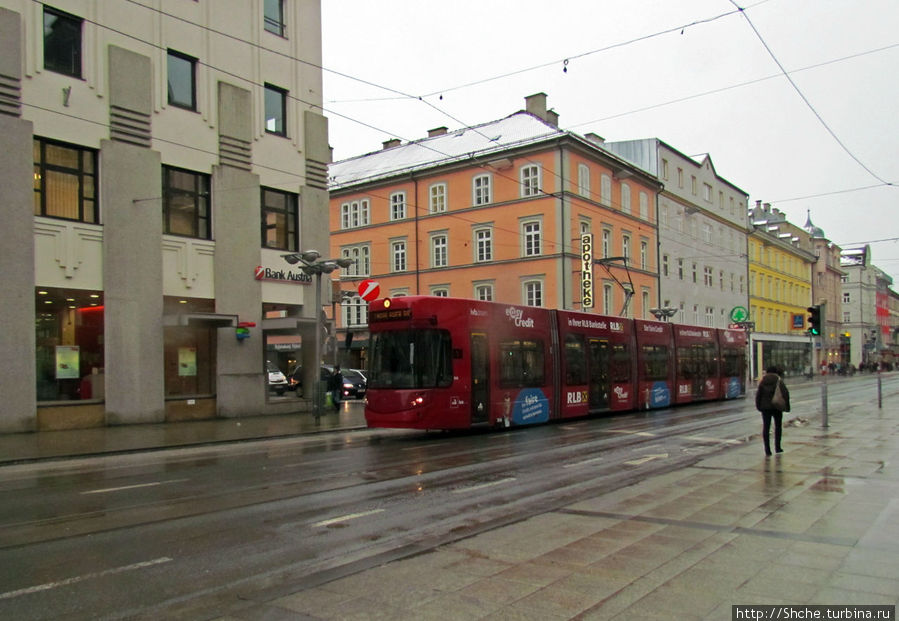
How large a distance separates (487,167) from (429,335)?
28.7 metres

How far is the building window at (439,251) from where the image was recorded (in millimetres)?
47062

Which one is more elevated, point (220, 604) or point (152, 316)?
point (152, 316)

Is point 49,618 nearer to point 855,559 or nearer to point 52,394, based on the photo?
point 855,559

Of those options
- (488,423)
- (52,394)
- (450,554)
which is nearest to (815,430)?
(488,423)

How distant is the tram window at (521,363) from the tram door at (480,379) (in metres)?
0.68

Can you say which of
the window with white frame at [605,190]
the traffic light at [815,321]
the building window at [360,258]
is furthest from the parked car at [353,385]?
the traffic light at [815,321]

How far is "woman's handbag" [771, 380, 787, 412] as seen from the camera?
12648 millimetres

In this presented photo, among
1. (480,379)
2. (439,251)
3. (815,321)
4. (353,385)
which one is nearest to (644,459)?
(480,379)

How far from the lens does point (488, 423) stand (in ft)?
61.6

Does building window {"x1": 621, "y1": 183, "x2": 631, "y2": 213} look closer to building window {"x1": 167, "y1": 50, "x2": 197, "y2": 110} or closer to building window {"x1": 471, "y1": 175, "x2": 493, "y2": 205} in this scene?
building window {"x1": 471, "y1": 175, "x2": 493, "y2": 205}

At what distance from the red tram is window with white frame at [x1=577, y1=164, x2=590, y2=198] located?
16.7 metres

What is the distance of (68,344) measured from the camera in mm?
19672

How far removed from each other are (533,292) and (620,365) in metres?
17.6

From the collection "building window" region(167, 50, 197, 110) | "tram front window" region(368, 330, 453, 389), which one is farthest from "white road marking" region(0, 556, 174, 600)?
"building window" region(167, 50, 197, 110)
